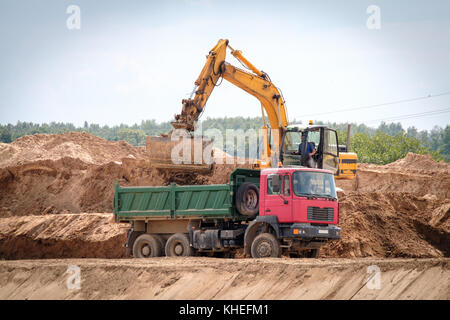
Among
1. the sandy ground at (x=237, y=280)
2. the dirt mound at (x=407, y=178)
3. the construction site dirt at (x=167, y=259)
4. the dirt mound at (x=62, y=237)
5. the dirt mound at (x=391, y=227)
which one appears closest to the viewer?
the sandy ground at (x=237, y=280)

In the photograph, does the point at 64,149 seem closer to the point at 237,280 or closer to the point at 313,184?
the point at 313,184

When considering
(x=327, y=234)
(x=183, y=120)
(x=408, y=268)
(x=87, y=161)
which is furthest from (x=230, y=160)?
(x=408, y=268)

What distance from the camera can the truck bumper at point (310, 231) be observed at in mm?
17500

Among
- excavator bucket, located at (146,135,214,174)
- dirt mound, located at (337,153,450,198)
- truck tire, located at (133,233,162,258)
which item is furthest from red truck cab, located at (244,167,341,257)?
dirt mound, located at (337,153,450,198)

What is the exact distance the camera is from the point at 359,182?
3594cm

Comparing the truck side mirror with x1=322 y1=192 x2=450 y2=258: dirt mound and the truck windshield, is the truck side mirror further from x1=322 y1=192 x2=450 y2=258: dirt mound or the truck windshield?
x1=322 y1=192 x2=450 y2=258: dirt mound

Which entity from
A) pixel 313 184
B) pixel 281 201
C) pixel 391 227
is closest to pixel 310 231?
pixel 281 201

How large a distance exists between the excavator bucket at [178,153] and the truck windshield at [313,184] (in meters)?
9.44

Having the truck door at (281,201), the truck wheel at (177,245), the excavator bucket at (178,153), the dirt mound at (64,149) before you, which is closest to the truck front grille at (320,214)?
the truck door at (281,201)

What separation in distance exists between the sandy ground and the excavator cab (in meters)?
7.00

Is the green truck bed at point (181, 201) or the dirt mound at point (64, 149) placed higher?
the dirt mound at point (64, 149)

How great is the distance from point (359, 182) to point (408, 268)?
22753 millimetres

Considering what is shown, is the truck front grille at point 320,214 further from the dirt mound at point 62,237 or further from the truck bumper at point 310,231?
the dirt mound at point 62,237
